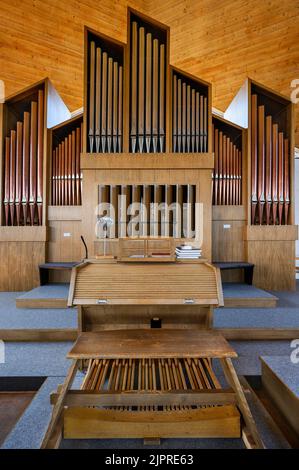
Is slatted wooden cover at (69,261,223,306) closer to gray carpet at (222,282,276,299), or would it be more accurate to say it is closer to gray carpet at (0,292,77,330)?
gray carpet at (0,292,77,330)

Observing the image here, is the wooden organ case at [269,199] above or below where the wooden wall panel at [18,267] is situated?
above

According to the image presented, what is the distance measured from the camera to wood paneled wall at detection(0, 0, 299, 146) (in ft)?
16.5

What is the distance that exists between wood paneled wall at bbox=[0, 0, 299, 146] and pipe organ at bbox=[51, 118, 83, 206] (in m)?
1.84

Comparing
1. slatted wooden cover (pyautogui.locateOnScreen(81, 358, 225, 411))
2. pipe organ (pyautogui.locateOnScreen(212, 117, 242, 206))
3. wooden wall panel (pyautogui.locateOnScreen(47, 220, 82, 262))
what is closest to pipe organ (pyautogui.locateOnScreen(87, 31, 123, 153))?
wooden wall panel (pyautogui.locateOnScreen(47, 220, 82, 262))

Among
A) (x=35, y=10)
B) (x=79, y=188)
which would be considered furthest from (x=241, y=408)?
(x=35, y=10)

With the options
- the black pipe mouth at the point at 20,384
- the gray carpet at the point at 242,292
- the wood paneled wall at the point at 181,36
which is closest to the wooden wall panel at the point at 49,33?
the wood paneled wall at the point at 181,36

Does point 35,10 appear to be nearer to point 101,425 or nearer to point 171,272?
point 171,272

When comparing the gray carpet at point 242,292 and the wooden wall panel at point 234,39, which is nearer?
the gray carpet at point 242,292

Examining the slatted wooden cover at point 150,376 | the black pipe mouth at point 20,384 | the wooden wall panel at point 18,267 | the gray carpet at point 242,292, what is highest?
the wooden wall panel at point 18,267

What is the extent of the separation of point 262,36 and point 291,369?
5.64 meters

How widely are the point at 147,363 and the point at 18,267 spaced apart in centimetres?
335

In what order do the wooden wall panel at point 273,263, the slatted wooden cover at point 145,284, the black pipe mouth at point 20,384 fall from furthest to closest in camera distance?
1. the wooden wall panel at point 273,263
2. the slatted wooden cover at point 145,284
3. the black pipe mouth at point 20,384

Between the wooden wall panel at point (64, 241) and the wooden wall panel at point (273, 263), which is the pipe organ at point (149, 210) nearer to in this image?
the wooden wall panel at point (64, 241)

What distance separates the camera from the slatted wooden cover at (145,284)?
235 centimetres
